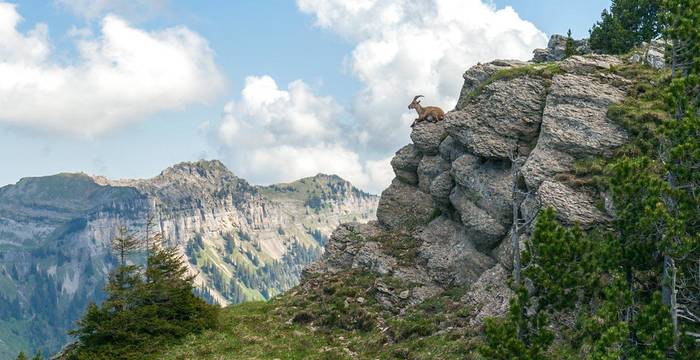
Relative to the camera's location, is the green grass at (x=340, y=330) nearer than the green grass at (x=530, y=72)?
Yes

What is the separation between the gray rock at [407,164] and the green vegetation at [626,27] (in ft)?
94.3

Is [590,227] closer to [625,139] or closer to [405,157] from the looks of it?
[625,139]

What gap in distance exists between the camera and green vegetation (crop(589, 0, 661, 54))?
224 ft

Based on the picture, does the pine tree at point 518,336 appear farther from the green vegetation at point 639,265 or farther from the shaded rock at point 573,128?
the shaded rock at point 573,128

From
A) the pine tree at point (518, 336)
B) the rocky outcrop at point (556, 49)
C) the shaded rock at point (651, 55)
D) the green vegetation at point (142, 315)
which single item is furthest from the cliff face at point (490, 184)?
the rocky outcrop at point (556, 49)

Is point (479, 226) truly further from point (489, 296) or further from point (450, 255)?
point (489, 296)

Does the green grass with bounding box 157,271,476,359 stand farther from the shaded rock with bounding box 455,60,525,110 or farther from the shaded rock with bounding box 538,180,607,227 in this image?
the shaded rock with bounding box 455,60,525,110

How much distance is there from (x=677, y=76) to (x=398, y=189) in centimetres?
3526

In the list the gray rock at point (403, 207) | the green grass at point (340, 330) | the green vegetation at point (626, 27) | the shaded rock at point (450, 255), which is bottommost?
the green grass at point (340, 330)

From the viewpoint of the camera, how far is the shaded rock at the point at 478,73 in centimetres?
6091

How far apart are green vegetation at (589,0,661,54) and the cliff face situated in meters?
17.0

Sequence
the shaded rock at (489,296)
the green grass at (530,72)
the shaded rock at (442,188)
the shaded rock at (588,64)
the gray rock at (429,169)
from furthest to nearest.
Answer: the gray rock at (429,169) < the shaded rock at (442,188) < the green grass at (530,72) < the shaded rock at (588,64) < the shaded rock at (489,296)

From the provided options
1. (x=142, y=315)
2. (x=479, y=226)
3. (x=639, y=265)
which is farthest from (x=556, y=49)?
(x=142, y=315)

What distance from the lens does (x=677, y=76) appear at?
30938mm
